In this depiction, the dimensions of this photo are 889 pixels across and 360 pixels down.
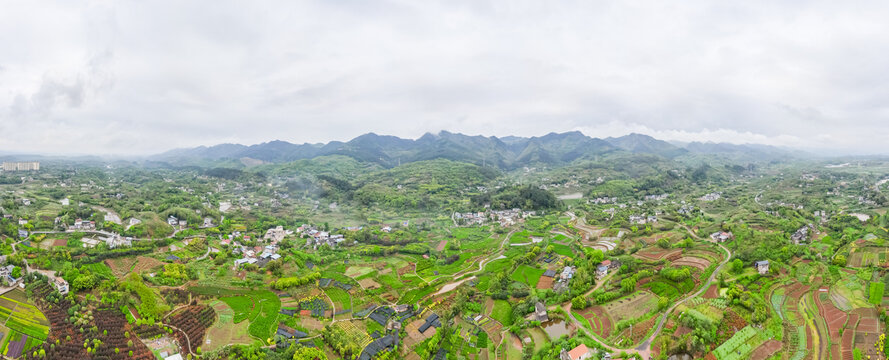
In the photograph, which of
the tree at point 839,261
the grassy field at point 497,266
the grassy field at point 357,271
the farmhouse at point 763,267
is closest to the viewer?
the farmhouse at point 763,267

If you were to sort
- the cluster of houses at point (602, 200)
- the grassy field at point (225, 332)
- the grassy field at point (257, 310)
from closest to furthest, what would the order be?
the grassy field at point (225, 332) → the grassy field at point (257, 310) → the cluster of houses at point (602, 200)

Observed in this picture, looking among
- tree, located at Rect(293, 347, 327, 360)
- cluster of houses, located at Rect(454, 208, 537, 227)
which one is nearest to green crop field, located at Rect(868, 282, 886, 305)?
tree, located at Rect(293, 347, 327, 360)

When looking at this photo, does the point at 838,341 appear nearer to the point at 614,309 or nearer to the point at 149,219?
the point at 614,309

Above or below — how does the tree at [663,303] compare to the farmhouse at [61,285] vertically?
below

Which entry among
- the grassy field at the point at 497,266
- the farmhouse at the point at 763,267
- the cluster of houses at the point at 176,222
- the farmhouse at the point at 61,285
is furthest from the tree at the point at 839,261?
the cluster of houses at the point at 176,222

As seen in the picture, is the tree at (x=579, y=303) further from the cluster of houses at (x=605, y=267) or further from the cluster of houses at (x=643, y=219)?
the cluster of houses at (x=643, y=219)

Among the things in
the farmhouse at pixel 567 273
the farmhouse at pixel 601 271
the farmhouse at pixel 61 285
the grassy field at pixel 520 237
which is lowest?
the grassy field at pixel 520 237

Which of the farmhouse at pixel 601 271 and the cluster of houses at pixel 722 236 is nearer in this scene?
the farmhouse at pixel 601 271

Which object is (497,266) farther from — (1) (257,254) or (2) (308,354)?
(1) (257,254)
